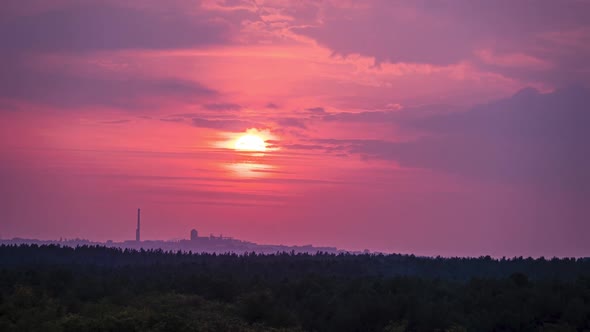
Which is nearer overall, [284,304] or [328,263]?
[284,304]

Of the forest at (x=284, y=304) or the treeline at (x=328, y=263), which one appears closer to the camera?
the forest at (x=284, y=304)

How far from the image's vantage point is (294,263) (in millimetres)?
139750

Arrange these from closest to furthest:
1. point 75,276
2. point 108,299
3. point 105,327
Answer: point 105,327, point 108,299, point 75,276

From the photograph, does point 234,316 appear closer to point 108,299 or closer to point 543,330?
point 108,299

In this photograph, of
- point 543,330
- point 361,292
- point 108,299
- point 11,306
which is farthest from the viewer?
point 361,292

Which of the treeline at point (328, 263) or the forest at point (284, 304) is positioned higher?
the treeline at point (328, 263)

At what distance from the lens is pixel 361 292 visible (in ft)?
273

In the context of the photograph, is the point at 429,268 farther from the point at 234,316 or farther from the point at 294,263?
the point at 234,316

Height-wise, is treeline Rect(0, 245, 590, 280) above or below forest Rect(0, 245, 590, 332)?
above

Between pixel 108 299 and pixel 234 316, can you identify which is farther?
pixel 108 299

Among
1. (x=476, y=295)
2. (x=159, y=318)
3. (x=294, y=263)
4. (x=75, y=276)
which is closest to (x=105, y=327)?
(x=159, y=318)

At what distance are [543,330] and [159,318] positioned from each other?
2752cm

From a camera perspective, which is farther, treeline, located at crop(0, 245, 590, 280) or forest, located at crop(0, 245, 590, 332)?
treeline, located at crop(0, 245, 590, 280)

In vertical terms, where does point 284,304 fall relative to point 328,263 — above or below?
below
